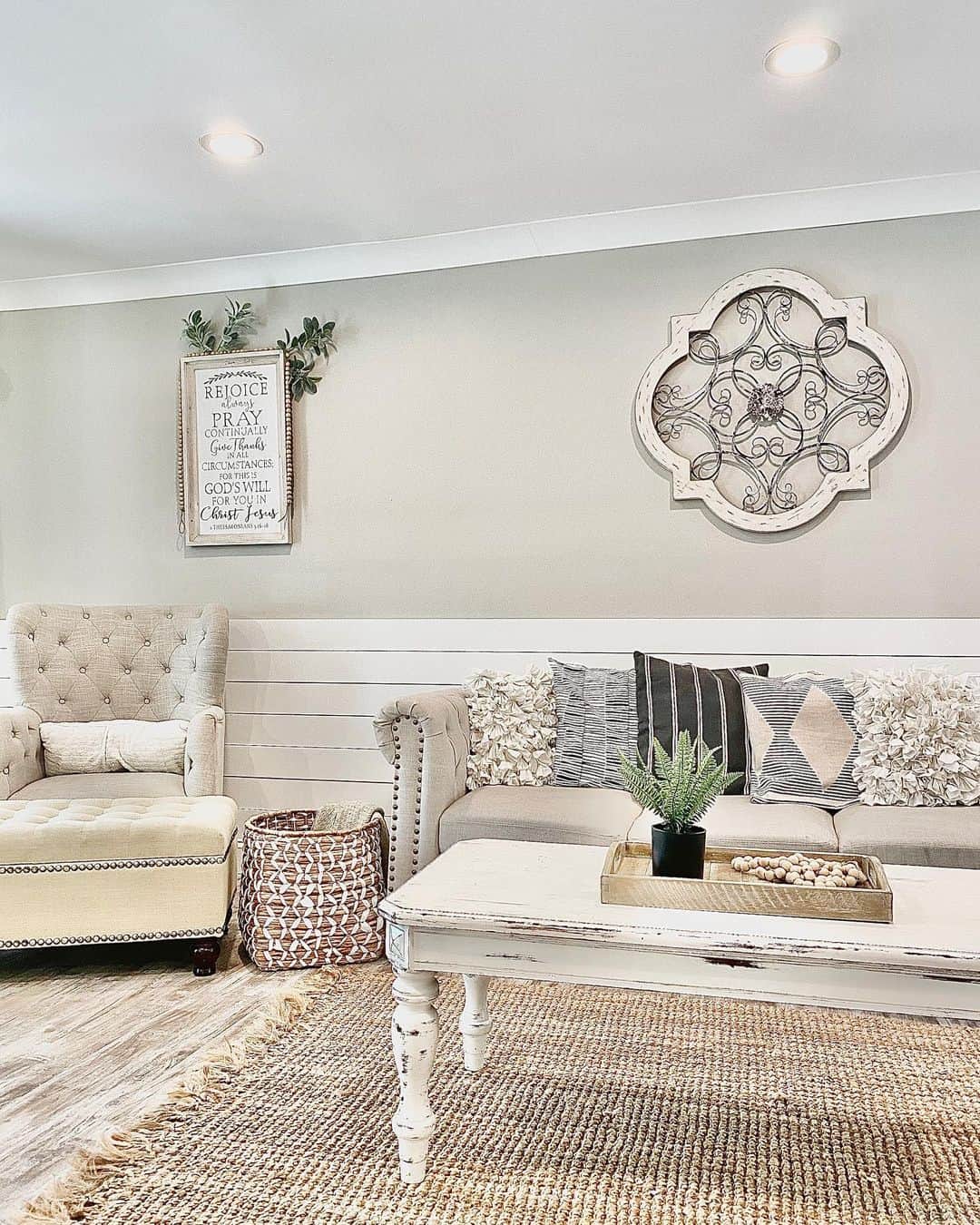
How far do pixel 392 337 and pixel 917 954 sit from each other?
2947mm

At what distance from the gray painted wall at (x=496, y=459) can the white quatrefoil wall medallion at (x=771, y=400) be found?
0.07 m

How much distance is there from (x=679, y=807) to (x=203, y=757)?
192 cm

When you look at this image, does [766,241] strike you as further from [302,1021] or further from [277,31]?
[302,1021]

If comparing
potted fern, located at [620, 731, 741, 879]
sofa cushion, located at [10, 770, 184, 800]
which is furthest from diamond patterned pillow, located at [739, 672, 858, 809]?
sofa cushion, located at [10, 770, 184, 800]

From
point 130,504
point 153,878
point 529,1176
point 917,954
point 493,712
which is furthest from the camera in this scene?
point 130,504

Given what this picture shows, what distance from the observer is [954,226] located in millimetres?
3328

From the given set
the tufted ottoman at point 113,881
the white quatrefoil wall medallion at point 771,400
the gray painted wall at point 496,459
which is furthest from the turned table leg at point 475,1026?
the white quatrefoil wall medallion at point 771,400

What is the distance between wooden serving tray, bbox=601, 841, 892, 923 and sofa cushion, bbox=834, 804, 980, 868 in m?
0.76

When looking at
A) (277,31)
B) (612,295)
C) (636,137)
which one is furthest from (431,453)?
(277,31)

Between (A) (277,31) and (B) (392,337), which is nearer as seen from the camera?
(A) (277,31)

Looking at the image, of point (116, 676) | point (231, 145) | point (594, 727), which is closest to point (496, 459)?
point (594, 727)

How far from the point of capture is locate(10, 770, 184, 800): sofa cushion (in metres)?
3.31

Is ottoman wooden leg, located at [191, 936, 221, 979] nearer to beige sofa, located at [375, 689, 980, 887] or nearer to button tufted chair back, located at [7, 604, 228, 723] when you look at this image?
beige sofa, located at [375, 689, 980, 887]

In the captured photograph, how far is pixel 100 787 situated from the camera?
335 centimetres
